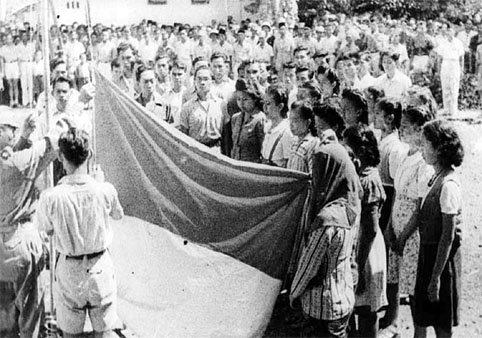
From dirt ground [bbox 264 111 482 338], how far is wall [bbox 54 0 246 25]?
16155mm

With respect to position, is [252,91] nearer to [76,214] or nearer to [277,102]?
[277,102]

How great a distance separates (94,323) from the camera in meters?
4.57

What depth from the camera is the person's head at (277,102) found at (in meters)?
6.84

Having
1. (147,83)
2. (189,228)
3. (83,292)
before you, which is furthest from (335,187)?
(147,83)

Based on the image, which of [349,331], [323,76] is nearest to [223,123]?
[323,76]

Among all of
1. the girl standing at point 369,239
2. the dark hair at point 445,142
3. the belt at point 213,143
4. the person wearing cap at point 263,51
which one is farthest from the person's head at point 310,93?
the person wearing cap at point 263,51

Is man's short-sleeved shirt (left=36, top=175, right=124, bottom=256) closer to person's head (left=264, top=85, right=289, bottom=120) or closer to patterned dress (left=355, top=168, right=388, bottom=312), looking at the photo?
patterned dress (left=355, top=168, right=388, bottom=312)

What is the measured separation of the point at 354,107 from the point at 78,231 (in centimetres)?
263

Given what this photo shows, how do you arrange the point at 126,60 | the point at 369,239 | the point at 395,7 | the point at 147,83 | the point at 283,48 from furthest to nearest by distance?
the point at 395,7 < the point at 283,48 < the point at 126,60 < the point at 147,83 < the point at 369,239

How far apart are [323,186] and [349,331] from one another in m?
1.62

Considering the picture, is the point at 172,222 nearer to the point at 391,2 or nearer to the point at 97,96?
the point at 97,96

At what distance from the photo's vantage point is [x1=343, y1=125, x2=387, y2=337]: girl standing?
16.7 ft

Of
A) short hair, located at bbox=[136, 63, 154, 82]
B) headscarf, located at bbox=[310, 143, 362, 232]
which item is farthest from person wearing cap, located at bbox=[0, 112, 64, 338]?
short hair, located at bbox=[136, 63, 154, 82]

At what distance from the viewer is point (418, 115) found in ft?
18.4
